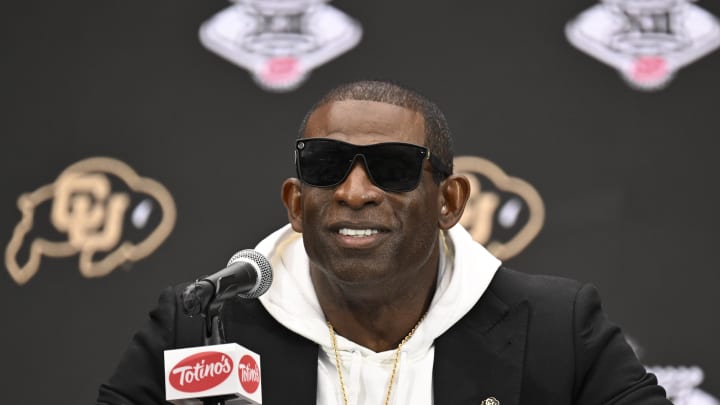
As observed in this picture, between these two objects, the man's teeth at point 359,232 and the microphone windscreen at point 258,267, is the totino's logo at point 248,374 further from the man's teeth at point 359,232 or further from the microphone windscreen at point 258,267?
the man's teeth at point 359,232

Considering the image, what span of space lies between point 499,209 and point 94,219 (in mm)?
1497

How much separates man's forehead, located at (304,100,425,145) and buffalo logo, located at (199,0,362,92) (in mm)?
1372

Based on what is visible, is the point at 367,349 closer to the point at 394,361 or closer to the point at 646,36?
the point at 394,361

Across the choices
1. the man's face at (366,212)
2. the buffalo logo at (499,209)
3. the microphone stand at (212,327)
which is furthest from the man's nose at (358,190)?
the buffalo logo at (499,209)

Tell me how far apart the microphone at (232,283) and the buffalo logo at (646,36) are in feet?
7.52

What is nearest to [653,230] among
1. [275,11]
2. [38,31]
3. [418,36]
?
[418,36]

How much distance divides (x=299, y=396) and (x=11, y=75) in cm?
213

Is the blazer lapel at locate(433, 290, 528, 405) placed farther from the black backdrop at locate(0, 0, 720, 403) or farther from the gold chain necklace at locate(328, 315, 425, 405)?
the black backdrop at locate(0, 0, 720, 403)

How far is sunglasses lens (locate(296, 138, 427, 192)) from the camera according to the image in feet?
9.63

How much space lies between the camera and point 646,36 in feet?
14.5

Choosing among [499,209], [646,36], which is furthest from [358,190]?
[646,36]

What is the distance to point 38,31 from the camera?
4578mm

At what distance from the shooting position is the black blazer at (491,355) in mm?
3092

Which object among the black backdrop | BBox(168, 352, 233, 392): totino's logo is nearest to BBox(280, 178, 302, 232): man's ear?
BBox(168, 352, 233, 392): totino's logo
